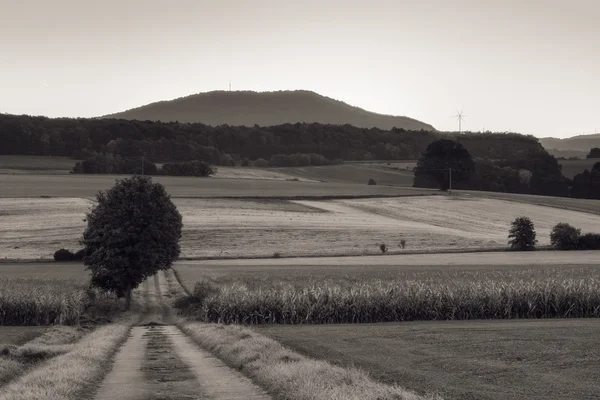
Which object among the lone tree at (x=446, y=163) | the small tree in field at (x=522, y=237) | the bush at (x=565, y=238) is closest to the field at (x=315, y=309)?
the small tree in field at (x=522, y=237)

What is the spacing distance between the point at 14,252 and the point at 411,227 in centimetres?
5087

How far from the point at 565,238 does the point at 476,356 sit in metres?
82.5

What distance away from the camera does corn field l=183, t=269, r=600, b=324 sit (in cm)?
5075

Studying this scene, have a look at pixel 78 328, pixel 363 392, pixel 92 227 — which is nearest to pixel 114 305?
pixel 92 227

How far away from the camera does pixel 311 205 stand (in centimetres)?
14125

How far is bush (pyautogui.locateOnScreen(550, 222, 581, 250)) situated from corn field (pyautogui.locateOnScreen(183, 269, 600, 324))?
177 ft

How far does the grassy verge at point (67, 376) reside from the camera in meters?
22.9

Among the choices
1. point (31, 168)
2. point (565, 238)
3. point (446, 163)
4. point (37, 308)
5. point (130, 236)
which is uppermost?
point (446, 163)

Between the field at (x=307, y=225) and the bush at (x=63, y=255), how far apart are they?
154 centimetres

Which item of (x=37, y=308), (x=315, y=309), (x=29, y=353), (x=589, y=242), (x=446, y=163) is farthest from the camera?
(x=446, y=163)

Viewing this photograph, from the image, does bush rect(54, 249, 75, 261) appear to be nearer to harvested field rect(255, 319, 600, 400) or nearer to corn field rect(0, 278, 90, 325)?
corn field rect(0, 278, 90, 325)

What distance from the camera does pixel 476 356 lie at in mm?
28594

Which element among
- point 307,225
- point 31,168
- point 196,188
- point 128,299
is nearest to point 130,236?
point 128,299

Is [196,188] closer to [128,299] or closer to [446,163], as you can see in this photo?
[446,163]
